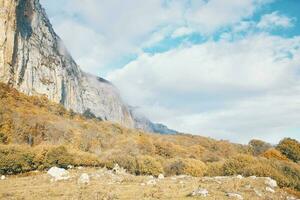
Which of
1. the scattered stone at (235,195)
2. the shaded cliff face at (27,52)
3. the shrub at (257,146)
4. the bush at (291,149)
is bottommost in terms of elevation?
the scattered stone at (235,195)

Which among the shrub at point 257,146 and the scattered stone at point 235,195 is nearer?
the scattered stone at point 235,195

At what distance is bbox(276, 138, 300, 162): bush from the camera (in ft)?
312

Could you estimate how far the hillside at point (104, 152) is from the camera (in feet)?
192

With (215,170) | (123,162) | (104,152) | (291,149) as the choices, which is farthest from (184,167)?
(291,149)

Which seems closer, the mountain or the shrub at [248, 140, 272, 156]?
the shrub at [248, 140, 272, 156]

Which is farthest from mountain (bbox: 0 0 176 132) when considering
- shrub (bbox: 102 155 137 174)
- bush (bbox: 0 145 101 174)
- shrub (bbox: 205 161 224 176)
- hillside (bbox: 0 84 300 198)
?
shrub (bbox: 205 161 224 176)

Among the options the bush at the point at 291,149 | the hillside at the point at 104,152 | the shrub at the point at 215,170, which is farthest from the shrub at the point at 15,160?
the bush at the point at 291,149

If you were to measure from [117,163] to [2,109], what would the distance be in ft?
112

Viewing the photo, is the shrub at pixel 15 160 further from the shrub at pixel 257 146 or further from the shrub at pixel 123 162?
the shrub at pixel 257 146

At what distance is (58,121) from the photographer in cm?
10631

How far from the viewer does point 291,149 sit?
9562 centimetres

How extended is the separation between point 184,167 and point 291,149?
117ft

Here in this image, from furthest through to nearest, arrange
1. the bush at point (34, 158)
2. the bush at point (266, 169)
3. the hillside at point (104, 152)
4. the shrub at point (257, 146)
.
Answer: the shrub at point (257, 146) < the bush at point (34, 158) < the hillside at point (104, 152) < the bush at point (266, 169)

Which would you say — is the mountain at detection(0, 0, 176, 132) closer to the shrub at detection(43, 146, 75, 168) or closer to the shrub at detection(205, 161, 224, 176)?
the shrub at detection(43, 146, 75, 168)
